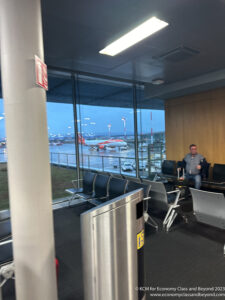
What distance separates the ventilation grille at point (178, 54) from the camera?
407 cm

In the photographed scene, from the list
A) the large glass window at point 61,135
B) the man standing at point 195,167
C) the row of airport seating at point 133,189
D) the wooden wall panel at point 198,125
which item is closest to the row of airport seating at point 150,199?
the row of airport seating at point 133,189

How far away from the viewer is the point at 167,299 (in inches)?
86.4

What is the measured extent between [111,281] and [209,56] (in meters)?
4.77

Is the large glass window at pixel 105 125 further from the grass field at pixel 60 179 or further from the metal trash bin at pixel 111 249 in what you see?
the metal trash bin at pixel 111 249

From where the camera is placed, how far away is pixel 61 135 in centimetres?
533

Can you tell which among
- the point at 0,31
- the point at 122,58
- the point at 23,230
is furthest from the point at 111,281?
the point at 122,58

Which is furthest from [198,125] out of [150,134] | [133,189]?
[133,189]

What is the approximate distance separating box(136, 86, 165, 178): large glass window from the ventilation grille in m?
2.65

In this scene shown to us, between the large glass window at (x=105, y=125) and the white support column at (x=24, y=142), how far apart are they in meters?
4.23

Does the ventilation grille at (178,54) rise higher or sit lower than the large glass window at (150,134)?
higher

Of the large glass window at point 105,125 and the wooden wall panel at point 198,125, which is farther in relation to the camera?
the wooden wall panel at point 198,125

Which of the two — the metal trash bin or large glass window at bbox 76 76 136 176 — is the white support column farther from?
large glass window at bbox 76 76 136 176

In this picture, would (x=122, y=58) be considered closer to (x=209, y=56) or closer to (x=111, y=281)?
(x=209, y=56)

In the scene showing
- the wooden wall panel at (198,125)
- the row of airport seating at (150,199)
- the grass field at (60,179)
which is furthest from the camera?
the wooden wall panel at (198,125)
